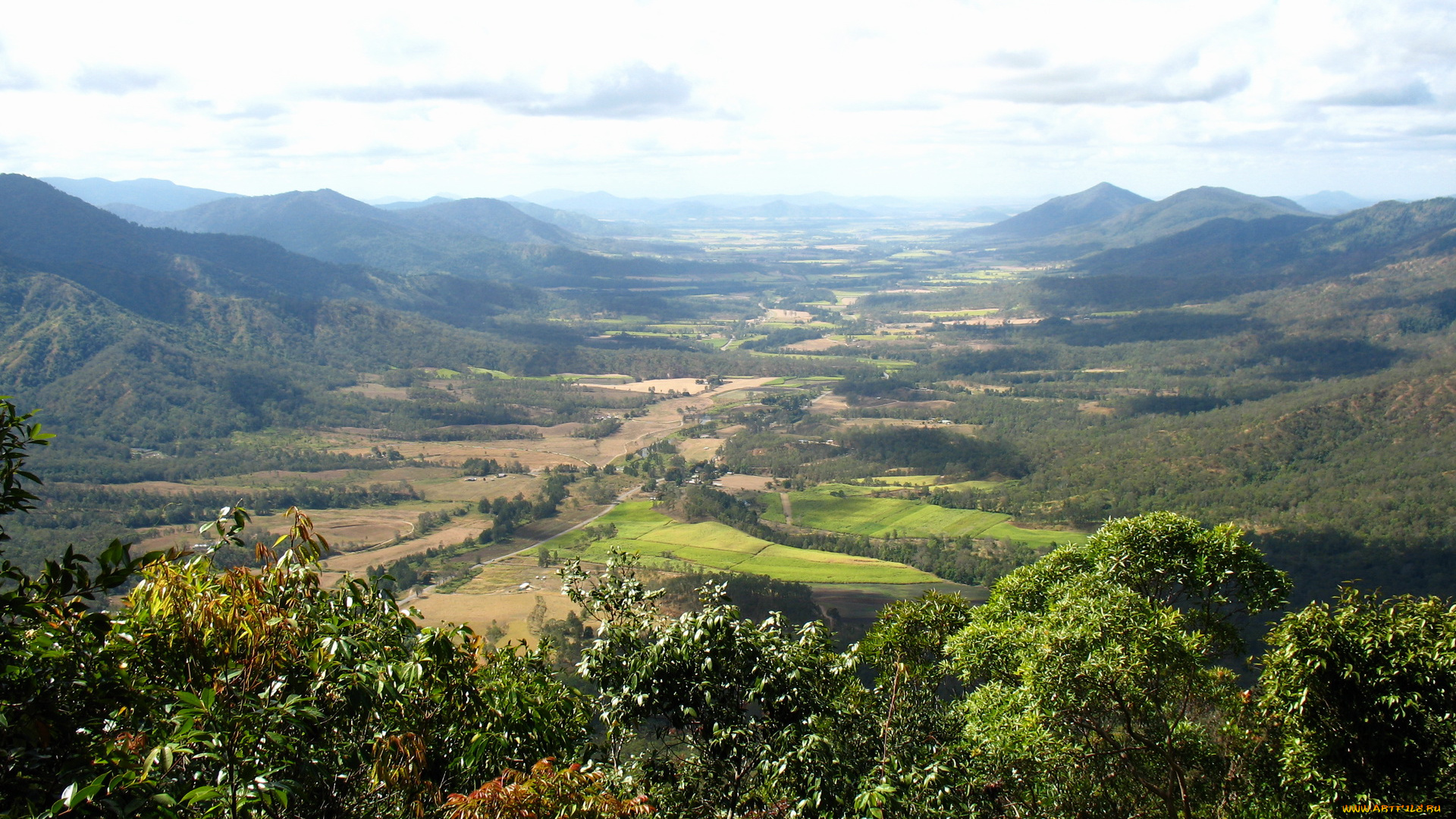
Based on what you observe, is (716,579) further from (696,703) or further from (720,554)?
(720,554)

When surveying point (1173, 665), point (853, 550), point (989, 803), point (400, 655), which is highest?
point (400, 655)

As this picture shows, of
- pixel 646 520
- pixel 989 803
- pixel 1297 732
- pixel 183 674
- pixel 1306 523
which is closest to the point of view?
pixel 183 674

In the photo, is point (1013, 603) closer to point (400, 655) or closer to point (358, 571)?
point (400, 655)

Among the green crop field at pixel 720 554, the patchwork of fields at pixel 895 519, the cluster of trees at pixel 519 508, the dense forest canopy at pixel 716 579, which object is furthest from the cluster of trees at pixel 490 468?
the patchwork of fields at pixel 895 519

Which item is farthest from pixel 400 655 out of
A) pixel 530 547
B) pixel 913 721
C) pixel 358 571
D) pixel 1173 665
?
pixel 530 547

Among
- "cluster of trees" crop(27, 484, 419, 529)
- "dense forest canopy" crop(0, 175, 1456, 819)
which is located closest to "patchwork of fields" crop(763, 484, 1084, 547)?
"dense forest canopy" crop(0, 175, 1456, 819)

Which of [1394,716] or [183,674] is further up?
[183,674]

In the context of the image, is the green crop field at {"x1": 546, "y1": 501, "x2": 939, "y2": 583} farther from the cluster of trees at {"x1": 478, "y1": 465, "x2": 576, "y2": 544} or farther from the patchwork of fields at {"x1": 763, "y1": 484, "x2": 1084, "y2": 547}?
the patchwork of fields at {"x1": 763, "y1": 484, "x2": 1084, "y2": 547}
